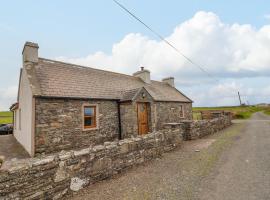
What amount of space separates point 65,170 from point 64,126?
629cm

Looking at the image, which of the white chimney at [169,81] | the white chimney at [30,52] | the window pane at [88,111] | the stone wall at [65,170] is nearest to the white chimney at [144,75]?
the white chimney at [169,81]

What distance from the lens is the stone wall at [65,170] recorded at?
4.20 meters

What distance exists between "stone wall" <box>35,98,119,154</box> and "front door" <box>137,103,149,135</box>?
2.44 meters

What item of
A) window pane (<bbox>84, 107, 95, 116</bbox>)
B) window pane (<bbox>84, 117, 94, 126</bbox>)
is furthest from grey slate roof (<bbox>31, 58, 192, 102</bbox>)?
window pane (<bbox>84, 117, 94, 126</bbox>)

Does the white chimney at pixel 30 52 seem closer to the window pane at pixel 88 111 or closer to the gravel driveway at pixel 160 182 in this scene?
the window pane at pixel 88 111

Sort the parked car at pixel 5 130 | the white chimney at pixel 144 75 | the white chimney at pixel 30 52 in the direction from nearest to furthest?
1. the white chimney at pixel 30 52
2. the white chimney at pixel 144 75
3. the parked car at pixel 5 130

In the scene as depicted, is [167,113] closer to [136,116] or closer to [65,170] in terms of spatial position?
[136,116]

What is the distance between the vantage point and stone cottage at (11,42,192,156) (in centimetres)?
1020

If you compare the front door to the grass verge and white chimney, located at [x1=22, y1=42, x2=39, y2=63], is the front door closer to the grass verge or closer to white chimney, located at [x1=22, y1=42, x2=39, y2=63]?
the grass verge

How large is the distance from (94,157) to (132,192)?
1642 mm

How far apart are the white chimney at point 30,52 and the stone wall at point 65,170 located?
9116 millimetres

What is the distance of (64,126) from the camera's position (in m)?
10.9

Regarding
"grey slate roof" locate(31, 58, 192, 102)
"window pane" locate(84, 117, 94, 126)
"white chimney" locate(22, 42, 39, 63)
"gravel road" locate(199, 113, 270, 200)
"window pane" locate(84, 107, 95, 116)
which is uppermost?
"white chimney" locate(22, 42, 39, 63)

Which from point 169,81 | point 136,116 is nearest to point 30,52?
point 136,116
